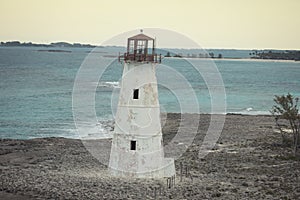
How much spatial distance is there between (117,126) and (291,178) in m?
9.39

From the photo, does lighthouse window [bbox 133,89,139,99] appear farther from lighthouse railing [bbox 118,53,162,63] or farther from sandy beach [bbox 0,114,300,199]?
sandy beach [bbox 0,114,300,199]

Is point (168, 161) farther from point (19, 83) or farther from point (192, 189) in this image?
point (19, 83)

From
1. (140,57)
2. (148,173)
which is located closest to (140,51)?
(140,57)

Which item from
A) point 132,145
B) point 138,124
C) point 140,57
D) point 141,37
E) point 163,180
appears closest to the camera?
point 140,57

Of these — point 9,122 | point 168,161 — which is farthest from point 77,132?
point 168,161

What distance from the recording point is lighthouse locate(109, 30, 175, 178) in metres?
23.5

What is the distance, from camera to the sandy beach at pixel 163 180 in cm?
2311

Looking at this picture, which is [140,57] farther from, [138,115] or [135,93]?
[138,115]

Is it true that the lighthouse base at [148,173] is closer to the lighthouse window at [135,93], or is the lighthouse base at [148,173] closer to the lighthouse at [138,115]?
the lighthouse at [138,115]

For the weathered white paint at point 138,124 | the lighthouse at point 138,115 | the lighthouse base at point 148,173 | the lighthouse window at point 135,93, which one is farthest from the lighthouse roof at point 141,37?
the lighthouse base at point 148,173

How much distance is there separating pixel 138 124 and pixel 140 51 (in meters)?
3.29

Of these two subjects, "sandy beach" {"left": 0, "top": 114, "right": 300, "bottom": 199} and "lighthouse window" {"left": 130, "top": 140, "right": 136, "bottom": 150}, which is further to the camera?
"lighthouse window" {"left": 130, "top": 140, "right": 136, "bottom": 150}

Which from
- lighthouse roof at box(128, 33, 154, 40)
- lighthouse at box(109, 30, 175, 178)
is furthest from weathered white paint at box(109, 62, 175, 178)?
lighthouse roof at box(128, 33, 154, 40)

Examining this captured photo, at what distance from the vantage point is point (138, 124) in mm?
23609
